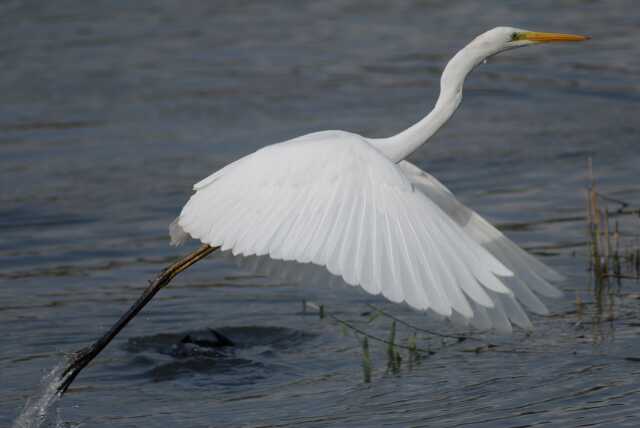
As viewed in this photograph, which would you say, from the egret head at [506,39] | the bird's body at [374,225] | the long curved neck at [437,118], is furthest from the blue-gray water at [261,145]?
the egret head at [506,39]

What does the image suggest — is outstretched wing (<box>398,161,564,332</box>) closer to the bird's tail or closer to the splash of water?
the bird's tail

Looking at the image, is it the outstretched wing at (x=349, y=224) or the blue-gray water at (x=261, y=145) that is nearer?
the outstretched wing at (x=349, y=224)

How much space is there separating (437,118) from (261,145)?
17.1 ft

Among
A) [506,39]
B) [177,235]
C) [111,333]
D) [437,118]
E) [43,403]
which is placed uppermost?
[506,39]

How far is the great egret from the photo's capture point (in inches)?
176

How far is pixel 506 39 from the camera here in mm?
6230

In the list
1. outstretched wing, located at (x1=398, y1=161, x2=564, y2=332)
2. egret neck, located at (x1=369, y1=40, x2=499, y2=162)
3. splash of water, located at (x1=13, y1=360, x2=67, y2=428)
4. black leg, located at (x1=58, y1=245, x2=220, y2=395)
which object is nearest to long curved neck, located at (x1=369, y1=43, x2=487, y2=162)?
egret neck, located at (x1=369, y1=40, x2=499, y2=162)

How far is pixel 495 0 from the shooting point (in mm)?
16281

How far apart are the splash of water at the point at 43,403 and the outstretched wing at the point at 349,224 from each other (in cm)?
122

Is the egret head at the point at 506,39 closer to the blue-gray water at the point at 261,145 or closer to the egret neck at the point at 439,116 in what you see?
the egret neck at the point at 439,116

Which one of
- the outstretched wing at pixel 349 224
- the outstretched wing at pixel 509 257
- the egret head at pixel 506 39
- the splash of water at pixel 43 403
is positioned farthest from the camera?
the egret head at pixel 506 39

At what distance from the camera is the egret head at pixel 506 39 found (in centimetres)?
612

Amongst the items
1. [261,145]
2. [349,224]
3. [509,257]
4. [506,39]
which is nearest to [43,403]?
[349,224]

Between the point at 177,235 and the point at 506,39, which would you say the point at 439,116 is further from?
the point at 177,235
